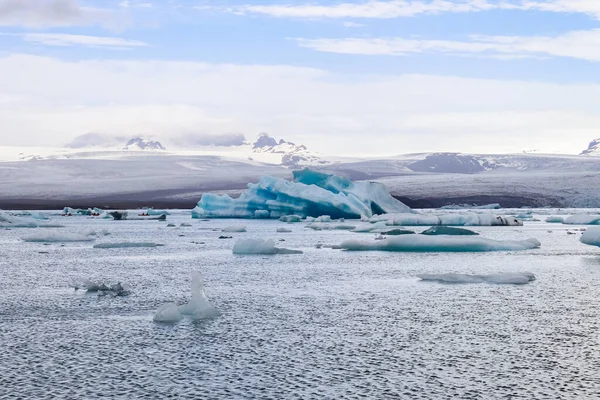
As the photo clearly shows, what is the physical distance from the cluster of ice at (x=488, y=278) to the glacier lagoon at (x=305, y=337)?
21 cm

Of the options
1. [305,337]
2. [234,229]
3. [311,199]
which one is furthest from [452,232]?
[311,199]

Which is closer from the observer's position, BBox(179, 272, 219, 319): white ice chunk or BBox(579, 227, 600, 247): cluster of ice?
BBox(179, 272, 219, 319): white ice chunk

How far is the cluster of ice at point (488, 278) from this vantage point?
14.1 metres

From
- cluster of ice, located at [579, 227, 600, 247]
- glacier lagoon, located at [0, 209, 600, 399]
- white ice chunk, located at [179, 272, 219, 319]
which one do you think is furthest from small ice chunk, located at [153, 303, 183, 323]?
cluster of ice, located at [579, 227, 600, 247]

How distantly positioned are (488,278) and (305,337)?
6.21 meters

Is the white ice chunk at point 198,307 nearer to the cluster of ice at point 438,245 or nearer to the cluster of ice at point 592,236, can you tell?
Result: the cluster of ice at point 592,236

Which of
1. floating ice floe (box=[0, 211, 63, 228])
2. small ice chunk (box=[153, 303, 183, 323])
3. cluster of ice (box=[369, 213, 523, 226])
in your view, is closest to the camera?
small ice chunk (box=[153, 303, 183, 323])

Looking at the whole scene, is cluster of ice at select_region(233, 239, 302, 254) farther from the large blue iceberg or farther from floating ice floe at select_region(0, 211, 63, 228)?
the large blue iceberg

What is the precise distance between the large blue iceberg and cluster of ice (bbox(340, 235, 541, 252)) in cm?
2248

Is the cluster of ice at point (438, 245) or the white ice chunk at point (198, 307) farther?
the cluster of ice at point (438, 245)

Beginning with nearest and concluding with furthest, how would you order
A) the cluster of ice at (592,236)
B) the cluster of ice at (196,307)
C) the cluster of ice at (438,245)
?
1. the cluster of ice at (196,307)
2. the cluster of ice at (592,236)
3. the cluster of ice at (438,245)

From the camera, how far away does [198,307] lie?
34.3ft

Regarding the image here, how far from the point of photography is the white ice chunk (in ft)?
34.3

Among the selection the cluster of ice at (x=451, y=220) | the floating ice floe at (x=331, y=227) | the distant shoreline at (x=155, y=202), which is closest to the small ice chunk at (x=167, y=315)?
the floating ice floe at (x=331, y=227)
